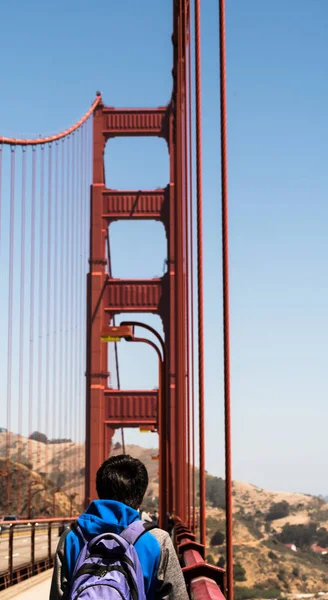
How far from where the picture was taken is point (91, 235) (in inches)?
1859

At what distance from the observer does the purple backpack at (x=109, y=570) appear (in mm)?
3041

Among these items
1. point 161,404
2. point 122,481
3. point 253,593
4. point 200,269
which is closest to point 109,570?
point 122,481

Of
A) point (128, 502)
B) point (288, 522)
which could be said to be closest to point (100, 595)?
point (128, 502)

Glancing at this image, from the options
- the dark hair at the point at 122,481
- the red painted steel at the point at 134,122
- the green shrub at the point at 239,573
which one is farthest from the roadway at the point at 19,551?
the green shrub at the point at 239,573

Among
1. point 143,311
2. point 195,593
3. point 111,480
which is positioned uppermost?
point 143,311

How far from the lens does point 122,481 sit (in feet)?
11.1

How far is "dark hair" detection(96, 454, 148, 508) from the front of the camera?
3.38m

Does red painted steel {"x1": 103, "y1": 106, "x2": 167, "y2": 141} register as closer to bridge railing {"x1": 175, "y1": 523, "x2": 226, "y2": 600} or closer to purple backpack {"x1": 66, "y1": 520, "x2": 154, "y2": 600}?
bridge railing {"x1": 175, "y1": 523, "x2": 226, "y2": 600}

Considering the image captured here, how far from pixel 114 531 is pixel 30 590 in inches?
415

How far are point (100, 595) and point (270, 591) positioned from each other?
306 feet

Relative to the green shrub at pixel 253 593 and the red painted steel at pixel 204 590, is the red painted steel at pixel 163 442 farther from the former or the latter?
the green shrub at pixel 253 593

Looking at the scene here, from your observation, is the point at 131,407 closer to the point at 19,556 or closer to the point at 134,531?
the point at 19,556

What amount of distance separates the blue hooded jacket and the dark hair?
0.18 feet

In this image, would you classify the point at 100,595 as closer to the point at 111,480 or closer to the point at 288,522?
the point at 111,480
